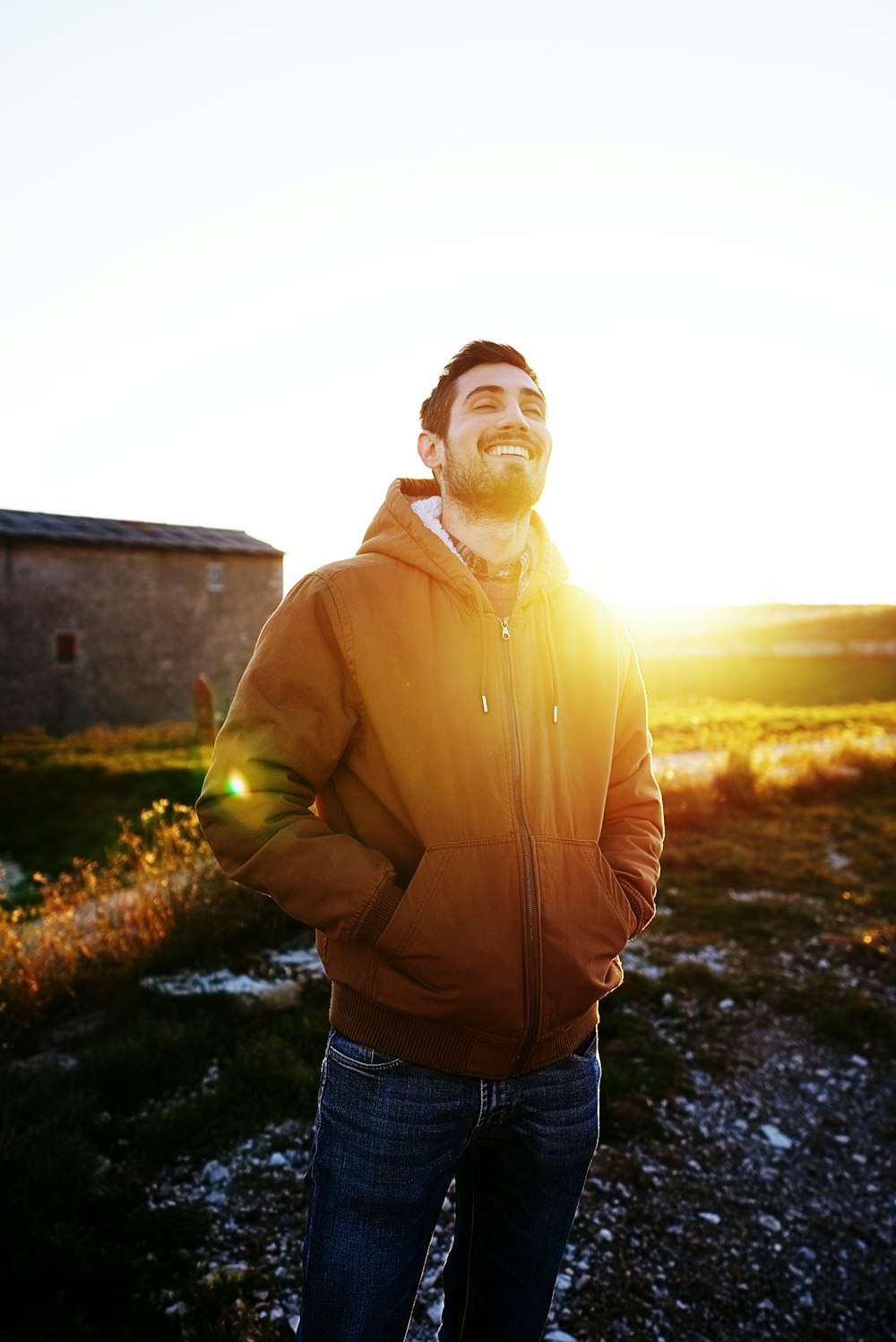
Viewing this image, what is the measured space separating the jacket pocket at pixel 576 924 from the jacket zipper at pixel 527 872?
23 mm

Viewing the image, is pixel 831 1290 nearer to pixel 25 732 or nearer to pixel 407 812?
pixel 407 812

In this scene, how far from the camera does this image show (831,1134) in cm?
437

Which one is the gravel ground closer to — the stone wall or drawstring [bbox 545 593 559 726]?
drawstring [bbox 545 593 559 726]

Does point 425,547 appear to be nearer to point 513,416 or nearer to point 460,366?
point 513,416

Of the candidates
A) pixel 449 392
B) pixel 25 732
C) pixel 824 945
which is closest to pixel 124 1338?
pixel 449 392

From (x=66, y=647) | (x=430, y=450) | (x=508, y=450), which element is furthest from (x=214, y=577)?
(x=508, y=450)

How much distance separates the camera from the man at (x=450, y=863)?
1903 mm

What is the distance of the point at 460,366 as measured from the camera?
8.11ft

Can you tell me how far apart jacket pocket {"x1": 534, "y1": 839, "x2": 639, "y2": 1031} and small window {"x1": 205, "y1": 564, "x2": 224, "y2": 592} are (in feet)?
99.0

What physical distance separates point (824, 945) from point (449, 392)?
20.7 feet

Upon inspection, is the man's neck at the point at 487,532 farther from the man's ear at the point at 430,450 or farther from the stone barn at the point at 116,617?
the stone barn at the point at 116,617

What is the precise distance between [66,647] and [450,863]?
28.5 metres

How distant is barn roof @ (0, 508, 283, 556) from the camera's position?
26875 mm

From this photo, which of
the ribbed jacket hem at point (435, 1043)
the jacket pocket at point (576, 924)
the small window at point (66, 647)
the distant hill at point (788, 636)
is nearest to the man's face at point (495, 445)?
the jacket pocket at point (576, 924)
